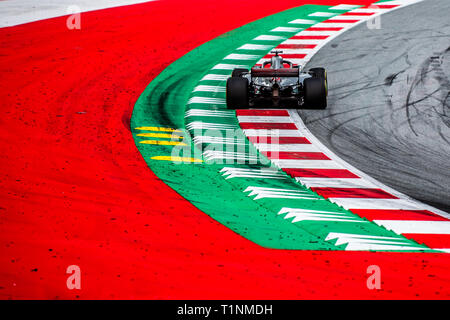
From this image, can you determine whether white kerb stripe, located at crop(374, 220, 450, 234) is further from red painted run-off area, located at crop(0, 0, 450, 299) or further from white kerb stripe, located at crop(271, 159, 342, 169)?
white kerb stripe, located at crop(271, 159, 342, 169)

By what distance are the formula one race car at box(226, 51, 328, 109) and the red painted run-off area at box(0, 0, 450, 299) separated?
98.4 inches

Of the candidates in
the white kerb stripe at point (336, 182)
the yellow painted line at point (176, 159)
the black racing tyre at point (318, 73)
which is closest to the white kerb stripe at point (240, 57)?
the black racing tyre at point (318, 73)

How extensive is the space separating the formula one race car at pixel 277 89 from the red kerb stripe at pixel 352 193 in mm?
4911

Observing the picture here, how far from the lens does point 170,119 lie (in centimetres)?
1670

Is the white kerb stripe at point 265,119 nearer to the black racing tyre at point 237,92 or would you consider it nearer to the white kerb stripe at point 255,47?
the black racing tyre at point 237,92

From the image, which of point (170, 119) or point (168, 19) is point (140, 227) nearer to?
point (170, 119)

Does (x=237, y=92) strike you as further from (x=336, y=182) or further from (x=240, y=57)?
(x=240, y=57)

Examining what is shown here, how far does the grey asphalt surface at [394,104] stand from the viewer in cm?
1335

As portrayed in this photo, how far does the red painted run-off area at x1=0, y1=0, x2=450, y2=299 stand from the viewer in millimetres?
8820

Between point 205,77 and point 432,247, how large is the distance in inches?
442

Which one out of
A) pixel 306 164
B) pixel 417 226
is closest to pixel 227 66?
pixel 306 164

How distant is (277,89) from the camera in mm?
17000

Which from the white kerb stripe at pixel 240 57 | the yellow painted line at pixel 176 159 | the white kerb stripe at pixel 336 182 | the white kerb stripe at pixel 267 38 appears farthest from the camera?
the white kerb stripe at pixel 267 38
